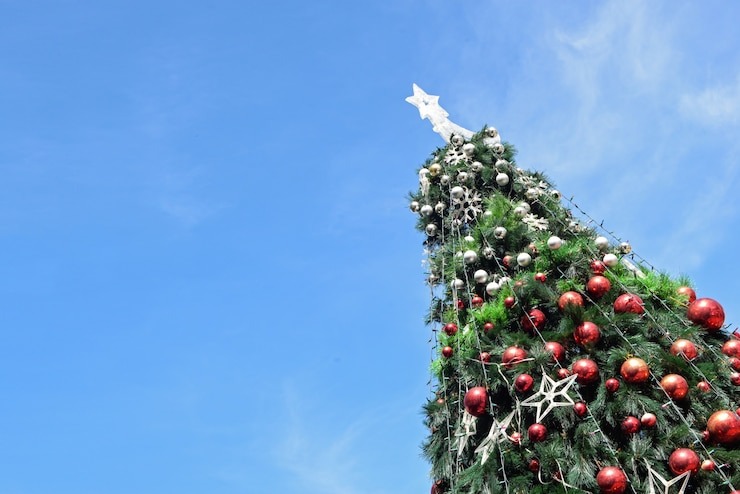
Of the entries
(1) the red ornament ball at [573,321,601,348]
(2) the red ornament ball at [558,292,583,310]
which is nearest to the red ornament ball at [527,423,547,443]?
(1) the red ornament ball at [573,321,601,348]

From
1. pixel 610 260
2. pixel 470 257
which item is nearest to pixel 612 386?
pixel 610 260

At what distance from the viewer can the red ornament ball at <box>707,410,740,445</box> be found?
4.91 m

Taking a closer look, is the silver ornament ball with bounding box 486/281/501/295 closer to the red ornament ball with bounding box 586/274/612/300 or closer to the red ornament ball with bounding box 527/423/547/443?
the red ornament ball with bounding box 586/274/612/300

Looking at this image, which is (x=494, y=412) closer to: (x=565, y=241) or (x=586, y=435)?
(x=586, y=435)

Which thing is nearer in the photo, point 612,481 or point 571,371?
Answer: point 612,481

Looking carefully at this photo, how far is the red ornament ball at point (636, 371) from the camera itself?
17.3 feet

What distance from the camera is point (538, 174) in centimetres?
809

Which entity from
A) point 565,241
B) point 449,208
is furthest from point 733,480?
point 449,208

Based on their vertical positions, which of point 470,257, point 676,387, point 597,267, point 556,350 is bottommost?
point 676,387

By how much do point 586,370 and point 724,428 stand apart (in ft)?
3.34

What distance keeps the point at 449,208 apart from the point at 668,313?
110 inches

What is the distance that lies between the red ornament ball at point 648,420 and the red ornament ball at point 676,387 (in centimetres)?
25

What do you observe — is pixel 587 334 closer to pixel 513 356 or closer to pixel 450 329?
pixel 513 356

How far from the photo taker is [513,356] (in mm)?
5691
